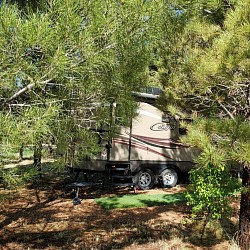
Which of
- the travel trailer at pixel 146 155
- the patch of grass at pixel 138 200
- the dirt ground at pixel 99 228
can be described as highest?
the travel trailer at pixel 146 155

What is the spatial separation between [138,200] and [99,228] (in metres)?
2.28

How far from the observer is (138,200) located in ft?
25.9

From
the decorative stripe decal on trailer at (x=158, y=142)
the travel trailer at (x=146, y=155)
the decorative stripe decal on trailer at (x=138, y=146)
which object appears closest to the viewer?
the travel trailer at (x=146, y=155)

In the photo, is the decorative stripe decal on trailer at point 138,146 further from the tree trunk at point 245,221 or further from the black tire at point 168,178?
the tree trunk at point 245,221

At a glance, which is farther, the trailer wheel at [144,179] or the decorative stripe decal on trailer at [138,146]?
the trailer wheel at [144,179]

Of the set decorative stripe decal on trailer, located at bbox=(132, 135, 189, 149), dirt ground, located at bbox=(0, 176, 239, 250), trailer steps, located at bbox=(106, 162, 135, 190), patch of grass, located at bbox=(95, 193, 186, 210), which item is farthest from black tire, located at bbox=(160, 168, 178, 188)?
dirt ground, located at bbox=(0, 176, 239, 250)

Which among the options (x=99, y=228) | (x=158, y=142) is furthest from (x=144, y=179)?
(x=99, y=228)

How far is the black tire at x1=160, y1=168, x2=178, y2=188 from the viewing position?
955cm

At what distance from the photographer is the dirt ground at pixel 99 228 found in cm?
495

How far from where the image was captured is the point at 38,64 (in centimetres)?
262

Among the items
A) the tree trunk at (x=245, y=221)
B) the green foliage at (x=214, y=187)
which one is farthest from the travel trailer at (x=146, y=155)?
the tree trunk at (x=245, y=221)

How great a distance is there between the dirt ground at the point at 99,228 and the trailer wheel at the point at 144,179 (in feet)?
5.90

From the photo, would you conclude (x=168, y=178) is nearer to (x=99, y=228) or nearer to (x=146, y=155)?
(x=146, y=155)

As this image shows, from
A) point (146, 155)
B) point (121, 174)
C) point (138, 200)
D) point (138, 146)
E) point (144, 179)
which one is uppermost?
point (138, 146)
